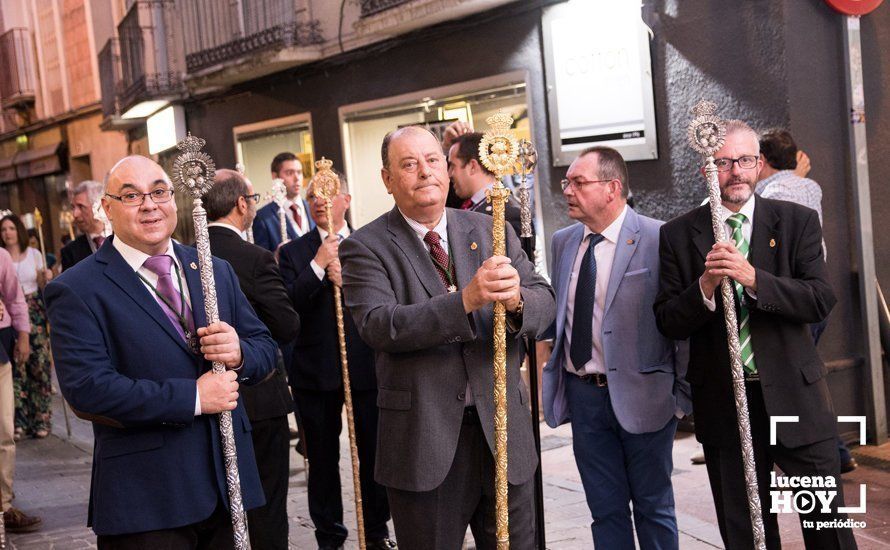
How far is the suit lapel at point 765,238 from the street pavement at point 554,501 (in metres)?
2.00

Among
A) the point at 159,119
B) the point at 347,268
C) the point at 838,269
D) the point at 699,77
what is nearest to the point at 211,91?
the point at 159,119

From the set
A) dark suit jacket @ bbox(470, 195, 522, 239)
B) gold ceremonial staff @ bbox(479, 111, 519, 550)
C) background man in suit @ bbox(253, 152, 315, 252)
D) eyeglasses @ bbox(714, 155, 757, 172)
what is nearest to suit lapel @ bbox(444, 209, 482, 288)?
gold ceremonial staff @ bbox(479, 111, 519, 550)

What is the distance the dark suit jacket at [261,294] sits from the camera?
512 centimetres

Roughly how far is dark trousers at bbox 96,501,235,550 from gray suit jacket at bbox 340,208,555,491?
58cm

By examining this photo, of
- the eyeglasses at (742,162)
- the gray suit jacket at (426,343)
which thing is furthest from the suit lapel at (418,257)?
the eyeglasses at (742,162)

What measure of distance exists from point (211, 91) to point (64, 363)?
13.4 metres

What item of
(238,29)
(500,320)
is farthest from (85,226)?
(238,29)

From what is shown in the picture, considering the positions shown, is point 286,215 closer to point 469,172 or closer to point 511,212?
point 469,172

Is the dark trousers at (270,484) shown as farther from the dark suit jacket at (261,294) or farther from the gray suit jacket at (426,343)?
the gray suit jacket at (426,343)

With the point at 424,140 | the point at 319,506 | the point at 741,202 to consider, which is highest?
the point at 424,140

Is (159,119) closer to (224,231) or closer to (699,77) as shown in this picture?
(699,77)

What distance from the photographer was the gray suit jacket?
3.62 meters

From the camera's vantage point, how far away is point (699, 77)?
7.91 m

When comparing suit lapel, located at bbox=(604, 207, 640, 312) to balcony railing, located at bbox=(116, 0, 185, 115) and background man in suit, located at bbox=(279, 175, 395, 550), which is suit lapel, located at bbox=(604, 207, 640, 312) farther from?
balcony railing, located at bbox=(116, 0, 185, 115)
